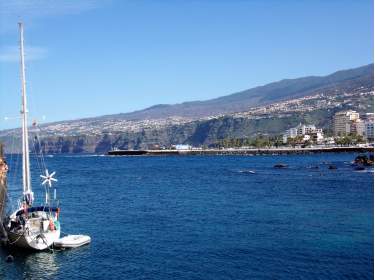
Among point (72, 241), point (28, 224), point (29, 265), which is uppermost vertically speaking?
point (28, 224)

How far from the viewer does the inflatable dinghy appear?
35.4 meters

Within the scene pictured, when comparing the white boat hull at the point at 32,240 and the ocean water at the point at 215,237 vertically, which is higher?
the white boat hull at the point at 32,240

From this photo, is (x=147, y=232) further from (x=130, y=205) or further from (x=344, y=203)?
(x=344, y=203)

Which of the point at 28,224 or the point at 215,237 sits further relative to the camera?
the point at 215,237

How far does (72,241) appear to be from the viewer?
1412 inches

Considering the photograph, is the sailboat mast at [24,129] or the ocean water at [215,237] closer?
the ocean water at [215,237]

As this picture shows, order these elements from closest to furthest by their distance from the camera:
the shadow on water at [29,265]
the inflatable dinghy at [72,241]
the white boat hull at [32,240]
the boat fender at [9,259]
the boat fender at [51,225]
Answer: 1. the shadow on water at [29,265]
2. the boat fender at [9,259]
3. the white boat hull at [32,240]
4. the boat fender at [51,225]
5. the inflatable dinghy at [72,241]

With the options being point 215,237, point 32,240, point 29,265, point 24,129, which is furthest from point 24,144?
point 215,237

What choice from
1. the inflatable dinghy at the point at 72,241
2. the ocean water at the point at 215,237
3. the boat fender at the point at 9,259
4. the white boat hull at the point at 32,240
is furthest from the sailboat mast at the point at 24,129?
the boat fender at the point at 9,259

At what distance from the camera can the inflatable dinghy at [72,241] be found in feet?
116

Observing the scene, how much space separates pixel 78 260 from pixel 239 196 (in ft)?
109

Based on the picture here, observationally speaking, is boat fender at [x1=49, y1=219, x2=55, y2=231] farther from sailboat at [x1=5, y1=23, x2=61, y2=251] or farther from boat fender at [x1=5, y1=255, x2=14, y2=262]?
boat fender at [x1=5, y1=255, x2=14, y2=262]

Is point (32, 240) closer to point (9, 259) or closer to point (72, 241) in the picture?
point (9, 259)

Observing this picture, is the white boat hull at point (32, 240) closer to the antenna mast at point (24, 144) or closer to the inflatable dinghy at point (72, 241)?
the inflatable dinghy at point (72, 241)
